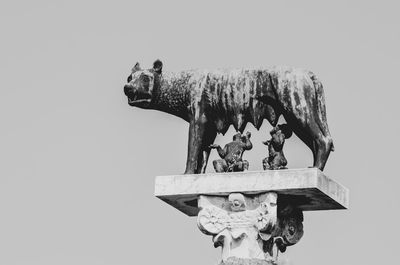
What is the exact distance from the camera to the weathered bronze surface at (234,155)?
27641mm

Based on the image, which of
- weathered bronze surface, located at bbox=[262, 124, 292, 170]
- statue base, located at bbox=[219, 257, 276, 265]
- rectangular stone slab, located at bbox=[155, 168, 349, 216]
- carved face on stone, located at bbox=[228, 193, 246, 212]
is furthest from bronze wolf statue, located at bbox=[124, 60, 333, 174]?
statue base, located at bbox=[219, 257, 276, 265]

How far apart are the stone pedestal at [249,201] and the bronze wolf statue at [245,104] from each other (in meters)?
0.50

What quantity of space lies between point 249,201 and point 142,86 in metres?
2.54

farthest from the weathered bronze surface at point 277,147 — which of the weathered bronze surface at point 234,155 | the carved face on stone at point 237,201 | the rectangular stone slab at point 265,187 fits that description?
the carved face on stone at point 237,201

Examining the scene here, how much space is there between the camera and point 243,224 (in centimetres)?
2728

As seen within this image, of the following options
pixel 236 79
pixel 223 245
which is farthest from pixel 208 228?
pixel 236 79

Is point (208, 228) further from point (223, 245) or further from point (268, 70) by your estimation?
point (268, 70)

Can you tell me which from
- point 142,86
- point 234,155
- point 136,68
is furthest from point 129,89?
point 234,155

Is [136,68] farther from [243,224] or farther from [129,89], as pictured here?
[243,224]

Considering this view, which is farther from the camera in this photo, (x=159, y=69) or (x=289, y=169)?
(x=159, y=69)

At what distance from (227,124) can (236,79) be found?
66cm

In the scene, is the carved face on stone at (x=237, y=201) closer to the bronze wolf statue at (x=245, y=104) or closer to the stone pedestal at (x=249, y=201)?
the stone pedestal at (x=249, y=201)

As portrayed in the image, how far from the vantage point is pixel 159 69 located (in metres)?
28.7

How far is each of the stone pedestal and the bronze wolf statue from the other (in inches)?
19.6
